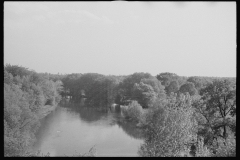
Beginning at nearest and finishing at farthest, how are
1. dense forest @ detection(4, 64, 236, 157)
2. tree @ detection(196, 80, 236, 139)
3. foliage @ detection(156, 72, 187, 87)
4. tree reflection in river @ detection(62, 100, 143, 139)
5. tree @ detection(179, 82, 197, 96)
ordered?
dense forest @ detection(4, 64, 236, 157) → tree @ detection(196, 80, 236, 139) → tree @ detection(179, 82, 197, 96) → tree reflection in river @ detection(62, 100, 143, 139) → foliage @ detection(156, 72, 187, 87)

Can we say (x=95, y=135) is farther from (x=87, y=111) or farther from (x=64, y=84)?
(x=64, y=84)

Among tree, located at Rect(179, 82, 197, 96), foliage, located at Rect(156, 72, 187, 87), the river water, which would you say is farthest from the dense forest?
the river water

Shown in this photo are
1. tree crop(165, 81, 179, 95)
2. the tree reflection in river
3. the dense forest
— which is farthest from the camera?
tree crop(165, 81, 179, 95)

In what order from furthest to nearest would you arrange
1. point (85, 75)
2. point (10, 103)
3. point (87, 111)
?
point (85, 75) → point (87, 111) → point (10, 103)

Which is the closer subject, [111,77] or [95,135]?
[95,135]

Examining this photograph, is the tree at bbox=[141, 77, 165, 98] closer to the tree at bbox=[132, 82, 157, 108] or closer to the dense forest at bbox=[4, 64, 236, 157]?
the tree at bbox=[132, 82, 157, 108]

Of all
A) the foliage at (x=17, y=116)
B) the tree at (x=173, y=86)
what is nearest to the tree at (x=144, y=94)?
the tree at (x=173, y=86)

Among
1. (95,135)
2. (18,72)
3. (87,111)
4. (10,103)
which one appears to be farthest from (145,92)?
(10,103)

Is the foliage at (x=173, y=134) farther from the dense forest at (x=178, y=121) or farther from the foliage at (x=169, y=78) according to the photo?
the foliage at (x=169, y=78)

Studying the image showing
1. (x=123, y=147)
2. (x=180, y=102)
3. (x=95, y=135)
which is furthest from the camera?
(x=95, y=135)
